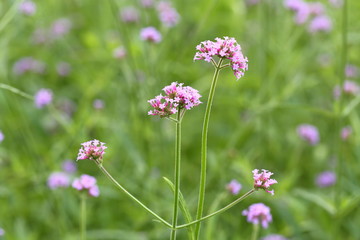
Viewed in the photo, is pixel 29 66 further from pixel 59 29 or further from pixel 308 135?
pixel 308 135

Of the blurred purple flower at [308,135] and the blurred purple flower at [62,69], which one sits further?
the blurred purple flower at [62,69]

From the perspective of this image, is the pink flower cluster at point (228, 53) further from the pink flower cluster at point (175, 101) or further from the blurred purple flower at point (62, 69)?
the blurred purple flower at point (62, 69)

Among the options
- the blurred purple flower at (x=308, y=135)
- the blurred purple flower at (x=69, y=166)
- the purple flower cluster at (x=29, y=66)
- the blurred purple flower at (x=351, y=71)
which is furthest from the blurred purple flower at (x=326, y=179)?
the purple flower cluster at (x=29, y=66)

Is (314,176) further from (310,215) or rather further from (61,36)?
(61,36)

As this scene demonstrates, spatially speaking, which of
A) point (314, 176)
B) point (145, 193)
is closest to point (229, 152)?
point (145, 193)

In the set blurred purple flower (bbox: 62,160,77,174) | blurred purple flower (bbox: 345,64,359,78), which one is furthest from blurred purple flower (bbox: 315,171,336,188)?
blurred purple flower (bbox: 62,160,77,174)

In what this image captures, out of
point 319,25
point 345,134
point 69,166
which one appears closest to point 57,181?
point 69,166
